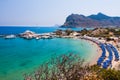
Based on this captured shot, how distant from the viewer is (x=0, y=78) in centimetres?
3231

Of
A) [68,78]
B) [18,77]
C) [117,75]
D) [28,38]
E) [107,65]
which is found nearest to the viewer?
[68,78]

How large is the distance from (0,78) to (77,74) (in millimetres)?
18633

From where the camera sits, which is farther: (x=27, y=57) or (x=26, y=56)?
(x=26, y=56)

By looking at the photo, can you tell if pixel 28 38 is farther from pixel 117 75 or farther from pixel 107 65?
pixel 117 75

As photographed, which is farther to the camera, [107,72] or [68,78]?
[107,72]

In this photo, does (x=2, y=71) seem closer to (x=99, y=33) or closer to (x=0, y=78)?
(x=0, y=78)

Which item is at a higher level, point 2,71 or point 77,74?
point 77,74

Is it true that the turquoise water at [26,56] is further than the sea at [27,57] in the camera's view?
Yes

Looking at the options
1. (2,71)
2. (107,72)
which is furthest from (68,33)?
(107,72)

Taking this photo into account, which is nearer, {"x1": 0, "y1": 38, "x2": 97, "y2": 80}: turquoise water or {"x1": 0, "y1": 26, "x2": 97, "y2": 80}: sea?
{"x1": 0, "y1": 26, "x2": 97, "y2": 80}: sea

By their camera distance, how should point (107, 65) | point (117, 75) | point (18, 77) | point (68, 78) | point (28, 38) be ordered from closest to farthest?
point (68, 78)
point (117, 75)
point (18, 77)
point (107, 65)
point (28, 38)

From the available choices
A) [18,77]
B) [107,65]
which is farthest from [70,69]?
[107,65]

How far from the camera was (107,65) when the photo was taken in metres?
35.8

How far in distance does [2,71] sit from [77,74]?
78.3ft
